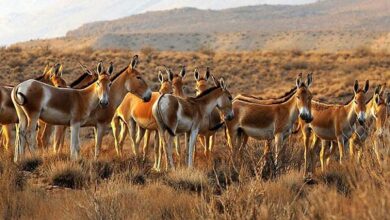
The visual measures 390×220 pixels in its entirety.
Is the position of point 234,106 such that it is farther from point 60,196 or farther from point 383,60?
point 383,60

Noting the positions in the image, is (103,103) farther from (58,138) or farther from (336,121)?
(336,121)

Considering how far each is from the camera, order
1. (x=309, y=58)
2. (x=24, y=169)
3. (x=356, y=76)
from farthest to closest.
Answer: (x=309, y=58) → (x=356, y=76) → (x=24, y=169)

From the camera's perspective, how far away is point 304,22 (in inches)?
6220

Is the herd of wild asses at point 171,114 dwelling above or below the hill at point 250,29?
above

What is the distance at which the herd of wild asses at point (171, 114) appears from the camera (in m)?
11.6

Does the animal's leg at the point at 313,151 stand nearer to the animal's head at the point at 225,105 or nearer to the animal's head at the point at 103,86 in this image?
the animal's head at the point at 225,105

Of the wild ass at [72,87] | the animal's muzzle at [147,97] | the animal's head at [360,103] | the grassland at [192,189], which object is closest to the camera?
the grassland at [192,189]

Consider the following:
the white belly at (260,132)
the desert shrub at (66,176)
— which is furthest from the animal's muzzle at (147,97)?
the desert shrub at (66,176)

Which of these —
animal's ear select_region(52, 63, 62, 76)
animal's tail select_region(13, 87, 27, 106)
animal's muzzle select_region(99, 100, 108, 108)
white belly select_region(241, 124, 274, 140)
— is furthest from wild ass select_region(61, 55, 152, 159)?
animal's ear select_region(52, 63, 62, 76)

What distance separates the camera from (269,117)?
1348cm

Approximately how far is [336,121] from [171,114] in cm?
410

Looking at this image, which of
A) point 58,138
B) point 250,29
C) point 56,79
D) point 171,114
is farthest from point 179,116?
point 250,29

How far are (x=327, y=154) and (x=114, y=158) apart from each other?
19.0ft

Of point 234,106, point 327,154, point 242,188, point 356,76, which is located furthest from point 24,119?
point 356,76
